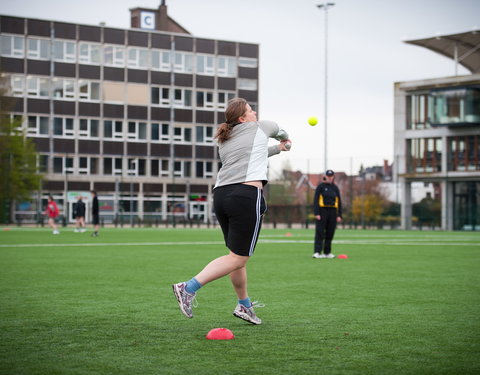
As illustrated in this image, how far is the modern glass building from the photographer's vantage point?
56.0 metres

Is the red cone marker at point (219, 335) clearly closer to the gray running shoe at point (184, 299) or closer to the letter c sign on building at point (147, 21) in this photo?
the gray running shoe at point (184, 299)

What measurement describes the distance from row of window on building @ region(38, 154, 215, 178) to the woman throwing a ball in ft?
202

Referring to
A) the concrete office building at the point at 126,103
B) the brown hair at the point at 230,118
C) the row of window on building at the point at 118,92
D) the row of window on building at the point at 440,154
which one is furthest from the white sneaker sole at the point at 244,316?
the row of window on building at the point at 118,92

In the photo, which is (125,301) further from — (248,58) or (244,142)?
(248,58)

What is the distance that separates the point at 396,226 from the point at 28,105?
33822 mm

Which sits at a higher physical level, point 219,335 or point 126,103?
point 126,103

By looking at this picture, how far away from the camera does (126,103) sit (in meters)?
72.5

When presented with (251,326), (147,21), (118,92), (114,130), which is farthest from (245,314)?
(147,21)

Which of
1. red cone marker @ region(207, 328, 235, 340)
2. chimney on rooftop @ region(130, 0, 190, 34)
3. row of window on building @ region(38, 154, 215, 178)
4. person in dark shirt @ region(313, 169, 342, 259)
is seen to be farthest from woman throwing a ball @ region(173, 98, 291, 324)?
chimney on rooftop @ region(130, 0, 190, 34)

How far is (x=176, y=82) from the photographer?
74750mm

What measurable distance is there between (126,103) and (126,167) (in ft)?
19.4

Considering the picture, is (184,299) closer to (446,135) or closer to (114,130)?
(446,135)

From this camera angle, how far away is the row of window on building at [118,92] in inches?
2697

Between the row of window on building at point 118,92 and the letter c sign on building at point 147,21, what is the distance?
5.75 m
